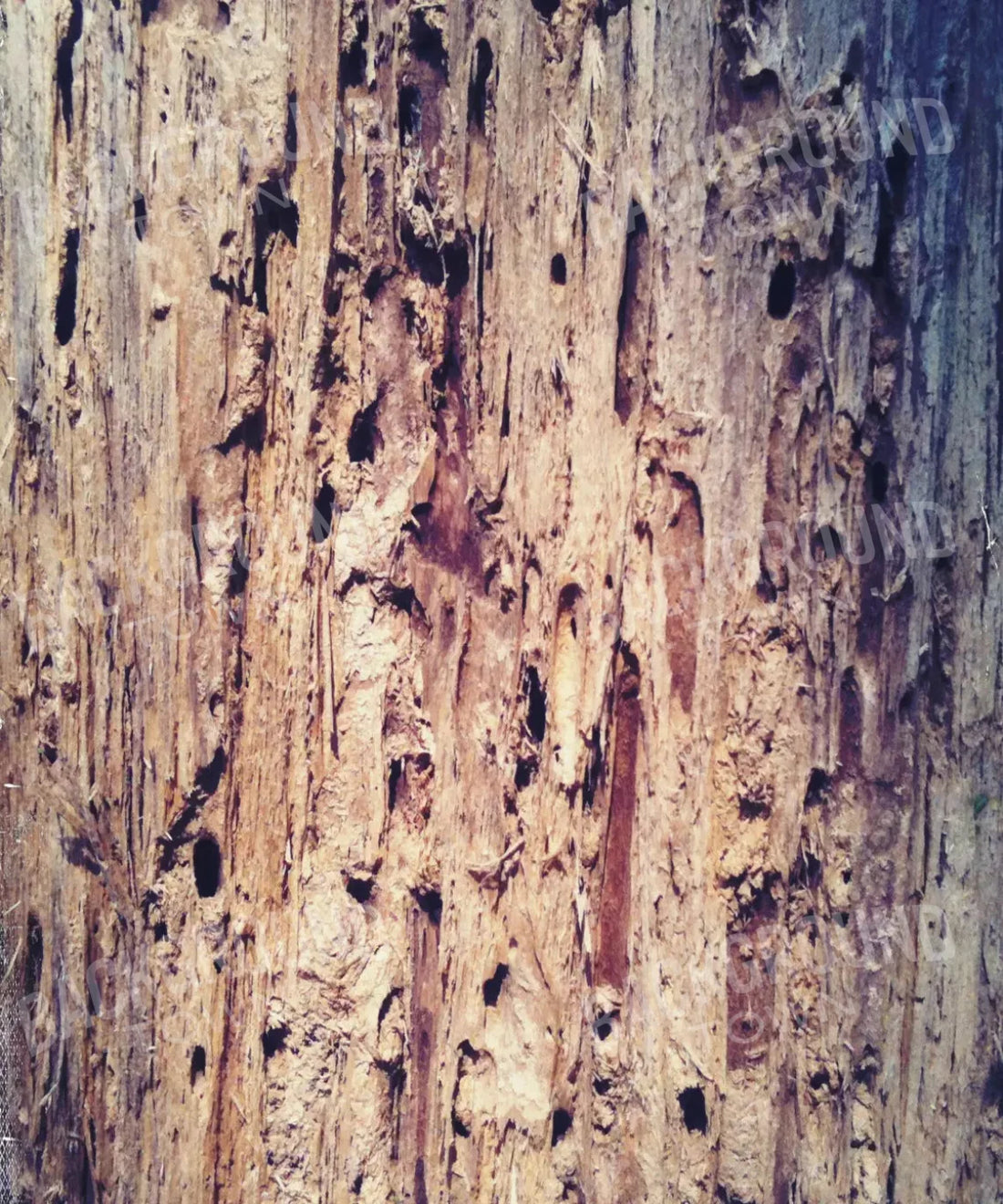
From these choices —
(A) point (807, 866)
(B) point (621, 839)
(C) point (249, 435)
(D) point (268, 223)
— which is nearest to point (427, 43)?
(D) point (268, 223)

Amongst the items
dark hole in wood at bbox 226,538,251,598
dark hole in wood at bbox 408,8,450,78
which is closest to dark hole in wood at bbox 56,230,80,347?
dark hole in wood at bbox 226,538,251,598

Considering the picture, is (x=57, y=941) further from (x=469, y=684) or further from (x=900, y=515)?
(x=900, y=515)

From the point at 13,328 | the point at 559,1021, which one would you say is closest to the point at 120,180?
the point at 13,328

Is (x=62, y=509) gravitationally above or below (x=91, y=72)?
below

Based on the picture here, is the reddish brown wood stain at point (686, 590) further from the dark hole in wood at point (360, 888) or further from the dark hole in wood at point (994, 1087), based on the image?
the dark hole in wood at point (994, 1087)

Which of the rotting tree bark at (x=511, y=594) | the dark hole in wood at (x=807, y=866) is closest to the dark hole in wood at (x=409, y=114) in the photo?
the rotting tree bark at (x=511, y=594)

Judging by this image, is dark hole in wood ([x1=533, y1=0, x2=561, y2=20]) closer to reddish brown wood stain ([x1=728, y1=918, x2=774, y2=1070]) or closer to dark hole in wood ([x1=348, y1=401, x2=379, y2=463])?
dark hole in wood ([x1=348, y1=401, x2=379, y2=463])
